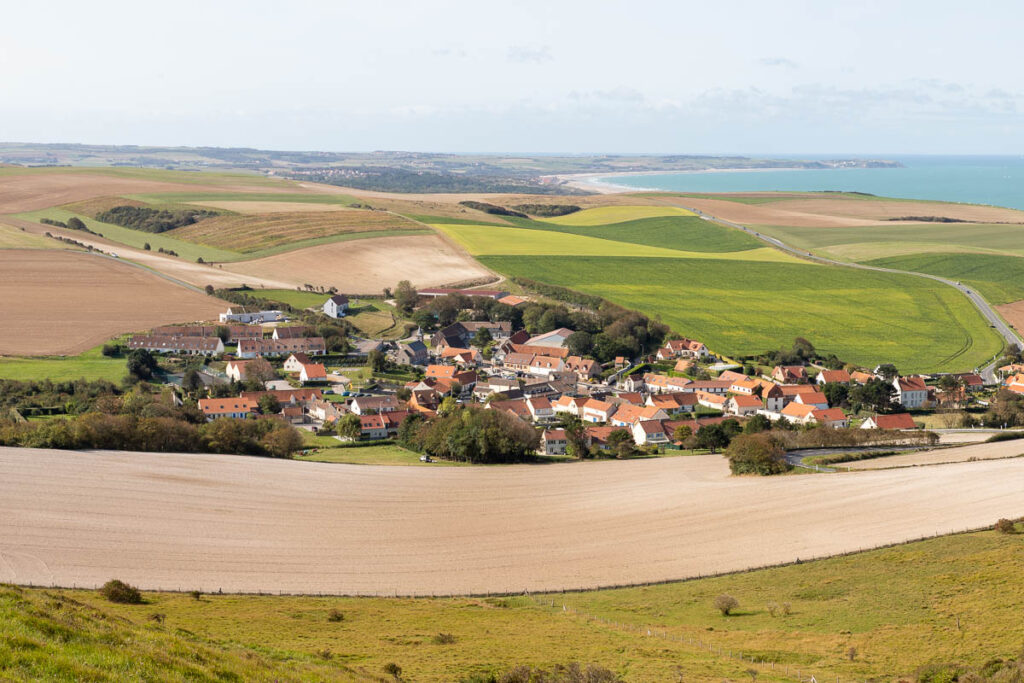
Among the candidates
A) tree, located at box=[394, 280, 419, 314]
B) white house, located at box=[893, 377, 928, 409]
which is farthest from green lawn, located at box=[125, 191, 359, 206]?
white house, located at box=[893, 377, 928, 409]

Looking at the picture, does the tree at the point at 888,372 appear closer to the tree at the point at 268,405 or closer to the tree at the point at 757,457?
the tree at the point at 757,457

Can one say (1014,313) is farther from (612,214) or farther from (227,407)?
(612,214)

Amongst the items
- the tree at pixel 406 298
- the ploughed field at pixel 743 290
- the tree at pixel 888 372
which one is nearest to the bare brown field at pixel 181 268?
the tree at pixel 406 298

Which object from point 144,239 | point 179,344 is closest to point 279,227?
point 144,239

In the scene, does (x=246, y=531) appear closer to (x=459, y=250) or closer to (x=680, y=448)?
(x=680, y=448)

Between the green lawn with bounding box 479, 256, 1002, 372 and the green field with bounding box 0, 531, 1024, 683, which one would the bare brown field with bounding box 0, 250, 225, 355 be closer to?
the green lawn with bounding box 479, 256, 1002, 372

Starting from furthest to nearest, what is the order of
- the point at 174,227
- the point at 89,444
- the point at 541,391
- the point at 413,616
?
the point at 174,227 → the point at 541,391 → the point at 89,444 → the point at 413,616

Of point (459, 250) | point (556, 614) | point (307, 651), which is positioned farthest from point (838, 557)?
point (459, 250)
